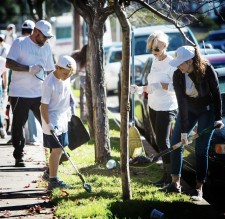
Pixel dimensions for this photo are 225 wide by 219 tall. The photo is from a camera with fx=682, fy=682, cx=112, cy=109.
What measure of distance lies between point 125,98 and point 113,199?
3.69ft

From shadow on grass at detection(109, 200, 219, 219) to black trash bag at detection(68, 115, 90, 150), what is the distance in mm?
1470

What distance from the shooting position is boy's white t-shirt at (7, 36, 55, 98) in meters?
8.98

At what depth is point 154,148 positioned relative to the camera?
11641 mm

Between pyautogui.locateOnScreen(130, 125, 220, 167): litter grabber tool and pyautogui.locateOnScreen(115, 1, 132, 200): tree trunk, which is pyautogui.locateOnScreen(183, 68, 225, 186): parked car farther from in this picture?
pyautogui.locateOnScreen(115, 1, 132, 200): tree trunk

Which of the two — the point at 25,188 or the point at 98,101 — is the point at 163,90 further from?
the point at 25,188

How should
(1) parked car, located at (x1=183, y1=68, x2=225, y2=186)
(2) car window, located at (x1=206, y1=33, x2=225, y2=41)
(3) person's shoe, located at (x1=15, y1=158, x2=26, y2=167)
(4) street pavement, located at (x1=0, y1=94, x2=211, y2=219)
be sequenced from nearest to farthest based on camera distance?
Result: (4) street pavement, located at (x1=0, y1=94, x2=211, y2=219)
(1) parked car, located at (x1=183, y1=68, x2=225, y2=186)
(3) person's shoe, located at (x1=15, y1=158, x2=26, y2=167)
(2) car window, located at (x1=206, y1=33, x2=225, y2=41)

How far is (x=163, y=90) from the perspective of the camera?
27.2 feet

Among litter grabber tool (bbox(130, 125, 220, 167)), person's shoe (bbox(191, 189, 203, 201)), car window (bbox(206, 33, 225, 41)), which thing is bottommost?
person's shoe (bbox(191, 189, 203, 201))

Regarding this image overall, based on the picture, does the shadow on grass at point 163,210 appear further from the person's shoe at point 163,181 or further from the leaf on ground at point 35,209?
the person's shoe at point 163,181

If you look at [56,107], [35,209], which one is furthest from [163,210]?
[56,107]

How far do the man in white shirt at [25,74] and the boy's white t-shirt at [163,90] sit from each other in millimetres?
1544

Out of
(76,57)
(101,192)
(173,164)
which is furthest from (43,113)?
(76,57)

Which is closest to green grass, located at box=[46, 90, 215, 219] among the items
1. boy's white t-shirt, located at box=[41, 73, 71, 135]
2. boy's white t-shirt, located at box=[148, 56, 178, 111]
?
boy's white t-shirt, located at box=[41, 73, 71, 135]

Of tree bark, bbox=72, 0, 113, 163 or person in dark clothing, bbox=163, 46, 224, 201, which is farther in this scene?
tree bark, bbox=72, 0, 113, 163
